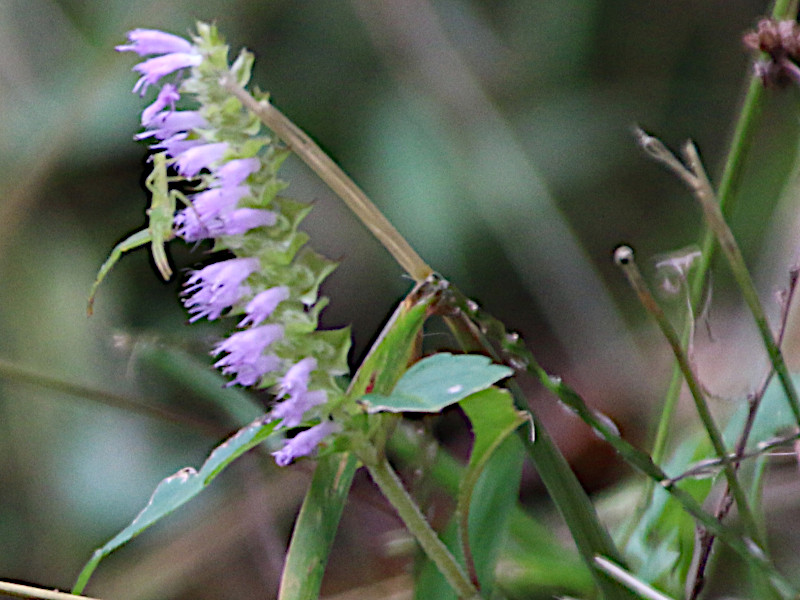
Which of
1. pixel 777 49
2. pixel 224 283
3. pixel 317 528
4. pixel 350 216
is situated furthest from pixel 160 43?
pixel 350 216

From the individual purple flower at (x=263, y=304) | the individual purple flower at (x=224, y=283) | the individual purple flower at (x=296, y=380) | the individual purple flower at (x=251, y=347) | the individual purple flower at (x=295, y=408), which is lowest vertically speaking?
the individual purple flower at (x=295, y=408)

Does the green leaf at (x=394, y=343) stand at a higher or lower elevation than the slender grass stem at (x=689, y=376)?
higher

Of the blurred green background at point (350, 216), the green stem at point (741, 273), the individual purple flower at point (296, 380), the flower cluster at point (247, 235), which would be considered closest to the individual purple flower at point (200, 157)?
the flower cluster at point (247, 235)

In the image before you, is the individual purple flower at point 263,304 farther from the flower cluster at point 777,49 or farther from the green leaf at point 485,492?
the flower cluster at point 777,49

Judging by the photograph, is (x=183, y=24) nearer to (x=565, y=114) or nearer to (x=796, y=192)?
(x=565, y=114)

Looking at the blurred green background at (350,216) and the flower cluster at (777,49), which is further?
the blurred green background at (350,216)

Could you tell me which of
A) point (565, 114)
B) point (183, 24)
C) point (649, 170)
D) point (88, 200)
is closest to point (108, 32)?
point (183, 24)

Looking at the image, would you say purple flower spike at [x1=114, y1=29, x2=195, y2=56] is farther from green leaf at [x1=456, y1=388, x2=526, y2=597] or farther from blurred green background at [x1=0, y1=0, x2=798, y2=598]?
blurred green background at [x1=0, y1=0, x2=798, y2=598]
